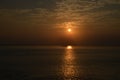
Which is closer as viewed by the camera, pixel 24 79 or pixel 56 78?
pixel 24 79

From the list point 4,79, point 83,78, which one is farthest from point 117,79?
point 4,79

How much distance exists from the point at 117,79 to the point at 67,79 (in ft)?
33.9

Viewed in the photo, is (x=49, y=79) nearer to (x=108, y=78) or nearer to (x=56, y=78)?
(x=56, y=78)

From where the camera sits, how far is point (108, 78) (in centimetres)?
5266

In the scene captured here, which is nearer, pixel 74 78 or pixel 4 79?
pixel 4 79

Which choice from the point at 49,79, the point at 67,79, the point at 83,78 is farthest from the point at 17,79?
the point at 83,78

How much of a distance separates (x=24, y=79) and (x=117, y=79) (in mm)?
19004

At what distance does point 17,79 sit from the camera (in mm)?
48594

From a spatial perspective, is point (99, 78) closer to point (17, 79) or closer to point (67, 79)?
point (67, 79)

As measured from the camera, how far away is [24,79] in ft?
161

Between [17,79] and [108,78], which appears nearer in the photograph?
[17,79]

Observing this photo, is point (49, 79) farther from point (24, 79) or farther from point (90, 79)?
point (90, 79)

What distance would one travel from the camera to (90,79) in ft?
167

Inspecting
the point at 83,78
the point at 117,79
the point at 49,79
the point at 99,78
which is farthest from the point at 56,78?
the point at 117,79
